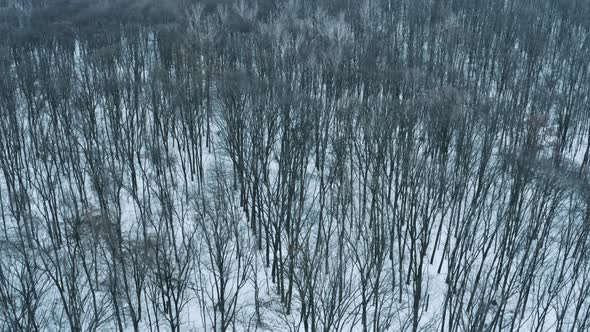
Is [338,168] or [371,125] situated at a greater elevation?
[371,125]

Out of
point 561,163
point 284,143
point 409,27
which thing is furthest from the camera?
point 409,27

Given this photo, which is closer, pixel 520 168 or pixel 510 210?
pixel 510 210

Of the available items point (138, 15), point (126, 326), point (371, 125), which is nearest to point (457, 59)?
point (371, 125)

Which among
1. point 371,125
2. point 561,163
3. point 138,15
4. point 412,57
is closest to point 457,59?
point 412,57

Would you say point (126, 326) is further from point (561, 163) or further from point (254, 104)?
point (561, 163)

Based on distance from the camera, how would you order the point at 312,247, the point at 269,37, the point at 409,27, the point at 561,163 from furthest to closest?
the point at 409,27 < the point at 269,37 < the point at 561,163 < the point at 312,247

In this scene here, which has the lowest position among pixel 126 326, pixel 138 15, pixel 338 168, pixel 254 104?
pixel 126 326

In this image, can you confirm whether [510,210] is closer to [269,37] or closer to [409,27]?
[269,37]
